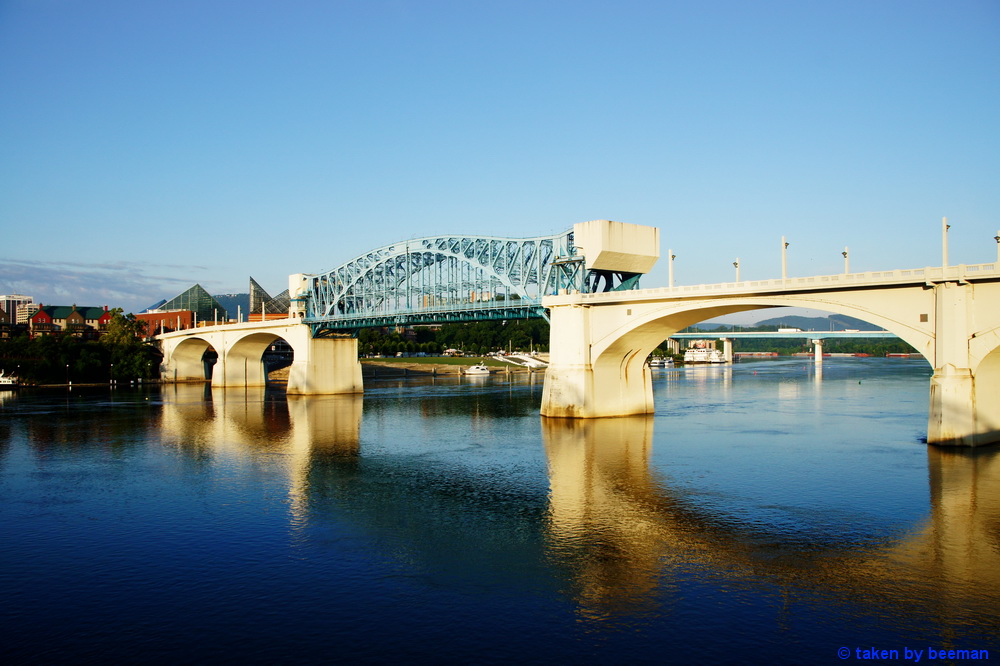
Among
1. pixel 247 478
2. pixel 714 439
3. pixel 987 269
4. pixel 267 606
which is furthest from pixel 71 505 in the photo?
pixel 987 269

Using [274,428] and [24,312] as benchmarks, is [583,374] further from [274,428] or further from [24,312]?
[24,312]

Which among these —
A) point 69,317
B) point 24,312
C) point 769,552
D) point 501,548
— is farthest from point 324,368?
point 24,312

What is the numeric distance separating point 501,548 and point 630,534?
4.67m

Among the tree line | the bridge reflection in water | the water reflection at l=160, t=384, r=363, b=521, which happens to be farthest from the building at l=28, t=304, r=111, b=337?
the bridge reflection in water

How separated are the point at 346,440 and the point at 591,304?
20645 millimetres

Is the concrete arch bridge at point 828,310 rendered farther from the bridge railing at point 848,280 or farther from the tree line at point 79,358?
the tree line at point 79,358

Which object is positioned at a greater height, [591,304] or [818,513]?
[591,304]

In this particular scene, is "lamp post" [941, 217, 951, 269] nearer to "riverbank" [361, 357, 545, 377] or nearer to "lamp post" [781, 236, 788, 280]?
"lamp post" [781, 236, 788, 280]

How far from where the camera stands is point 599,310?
185 ft

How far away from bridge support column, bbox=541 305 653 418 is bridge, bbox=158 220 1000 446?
0.35 feet

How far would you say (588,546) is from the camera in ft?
80.0

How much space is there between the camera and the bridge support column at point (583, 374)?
56906 mm

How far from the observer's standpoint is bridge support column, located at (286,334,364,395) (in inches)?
3674

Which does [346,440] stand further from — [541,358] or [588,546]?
[541,358]
